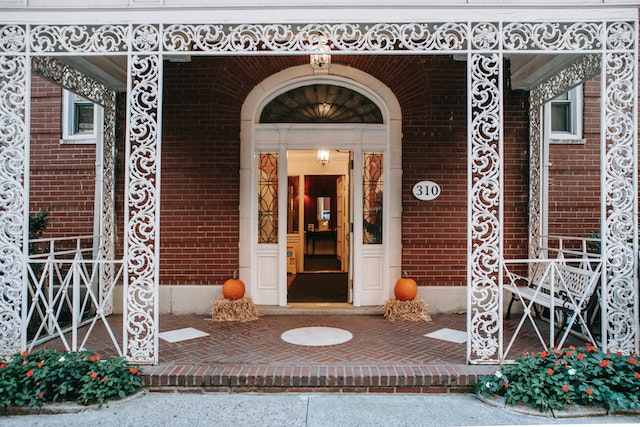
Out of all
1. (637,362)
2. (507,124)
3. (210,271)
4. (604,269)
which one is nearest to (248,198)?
(210,271)

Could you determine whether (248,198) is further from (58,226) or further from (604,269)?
(604,269)

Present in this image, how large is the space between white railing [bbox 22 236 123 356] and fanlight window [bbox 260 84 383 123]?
326 centimetres

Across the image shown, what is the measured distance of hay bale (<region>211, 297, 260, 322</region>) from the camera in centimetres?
631

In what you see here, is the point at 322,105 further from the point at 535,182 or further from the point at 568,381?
the point at 568,381

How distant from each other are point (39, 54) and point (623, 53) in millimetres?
5716

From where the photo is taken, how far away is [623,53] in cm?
436

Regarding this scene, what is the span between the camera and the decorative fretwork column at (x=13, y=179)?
436 cm

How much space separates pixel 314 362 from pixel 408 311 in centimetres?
225

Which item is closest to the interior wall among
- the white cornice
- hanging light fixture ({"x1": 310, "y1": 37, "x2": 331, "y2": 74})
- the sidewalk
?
hanging light fixture ({"x1": 310, "y1": 37, "x2": 331, "y2": 74})

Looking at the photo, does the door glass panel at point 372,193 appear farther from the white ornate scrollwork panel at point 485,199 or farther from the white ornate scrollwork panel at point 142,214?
the white ornate scrollwork panel at point 142,214

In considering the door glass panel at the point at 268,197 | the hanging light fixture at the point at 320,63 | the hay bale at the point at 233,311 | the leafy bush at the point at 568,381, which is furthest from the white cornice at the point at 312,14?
the hay bale at the point at 233,311

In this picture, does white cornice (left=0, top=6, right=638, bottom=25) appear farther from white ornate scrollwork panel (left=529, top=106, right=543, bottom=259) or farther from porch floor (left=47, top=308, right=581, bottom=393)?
porch floor (left=47, top=308, right=581, bottom=393)

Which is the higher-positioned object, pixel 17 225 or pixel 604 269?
pixel 17 225

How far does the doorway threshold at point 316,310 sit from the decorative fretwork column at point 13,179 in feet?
10.4
